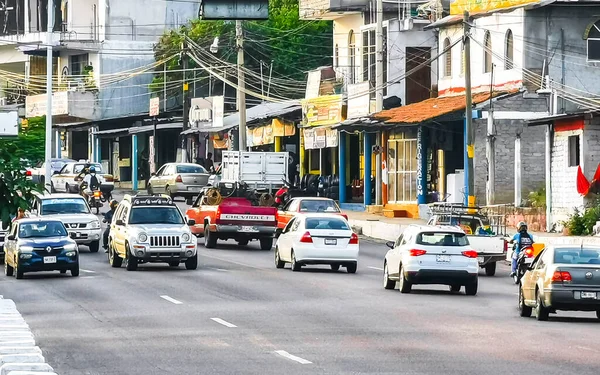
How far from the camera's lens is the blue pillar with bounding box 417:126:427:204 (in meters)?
62.2

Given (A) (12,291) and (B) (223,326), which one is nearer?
(B) (223,326)

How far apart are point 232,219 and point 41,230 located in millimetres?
9252

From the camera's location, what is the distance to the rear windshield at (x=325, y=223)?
130ft

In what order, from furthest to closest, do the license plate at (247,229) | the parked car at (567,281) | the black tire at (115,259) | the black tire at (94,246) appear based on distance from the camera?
the black tire at (94,246) < the license plate at (247,229) < the black tire at (115,259) < the parked car at (567,281)

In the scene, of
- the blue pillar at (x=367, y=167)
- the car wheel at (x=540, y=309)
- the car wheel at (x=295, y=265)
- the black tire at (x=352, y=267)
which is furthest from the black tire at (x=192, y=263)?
the blue pillar at (x=367, y=167)

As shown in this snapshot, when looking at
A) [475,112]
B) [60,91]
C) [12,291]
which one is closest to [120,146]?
[60,91]

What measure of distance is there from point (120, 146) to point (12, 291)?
62.6 meters

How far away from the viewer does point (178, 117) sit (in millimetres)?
91750

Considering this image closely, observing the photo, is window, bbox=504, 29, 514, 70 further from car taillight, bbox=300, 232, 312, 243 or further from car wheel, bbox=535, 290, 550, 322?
car wheel, bbox=535, 290, 550, 322

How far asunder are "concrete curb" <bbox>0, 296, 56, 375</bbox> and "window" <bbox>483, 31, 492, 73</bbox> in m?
39.1

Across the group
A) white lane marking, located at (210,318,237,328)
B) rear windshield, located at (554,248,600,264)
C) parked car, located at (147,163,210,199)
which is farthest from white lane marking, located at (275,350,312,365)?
parked car, located at (147,163,210,199)

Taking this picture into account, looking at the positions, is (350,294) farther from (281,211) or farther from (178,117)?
(178,117)

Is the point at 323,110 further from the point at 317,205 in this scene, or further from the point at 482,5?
Answer: the point at 317,205

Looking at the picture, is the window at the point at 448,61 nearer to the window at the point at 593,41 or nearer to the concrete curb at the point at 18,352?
the window at the point at 593,41
